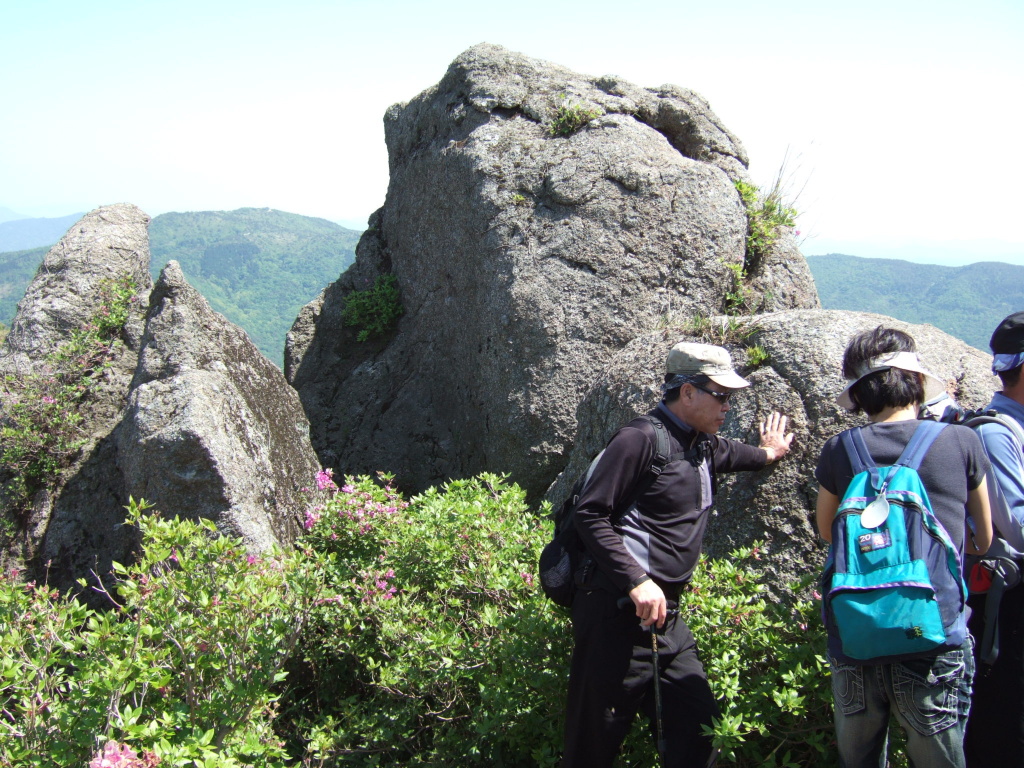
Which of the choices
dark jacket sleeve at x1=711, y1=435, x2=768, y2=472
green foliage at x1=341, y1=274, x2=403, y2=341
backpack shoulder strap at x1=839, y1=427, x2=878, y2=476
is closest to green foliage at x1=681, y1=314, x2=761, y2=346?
dark jacket sleeve at x1=711, y1=435, x2=768, y2=472

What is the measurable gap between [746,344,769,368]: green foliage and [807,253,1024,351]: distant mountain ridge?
45450 millimetres

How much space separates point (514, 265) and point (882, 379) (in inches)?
214

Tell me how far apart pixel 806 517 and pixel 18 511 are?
7.47m

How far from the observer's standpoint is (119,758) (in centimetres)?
318

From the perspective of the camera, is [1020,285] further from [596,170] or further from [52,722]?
[52,722]

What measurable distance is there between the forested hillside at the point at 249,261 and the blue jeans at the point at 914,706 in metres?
71.0

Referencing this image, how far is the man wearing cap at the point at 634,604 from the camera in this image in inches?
141

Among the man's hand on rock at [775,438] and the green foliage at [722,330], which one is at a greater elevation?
the green foliage at [722,330]

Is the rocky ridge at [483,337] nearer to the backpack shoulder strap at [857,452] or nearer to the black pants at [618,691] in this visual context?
the black pants at [618,691]

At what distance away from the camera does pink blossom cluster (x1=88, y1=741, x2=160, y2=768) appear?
313 centimetres

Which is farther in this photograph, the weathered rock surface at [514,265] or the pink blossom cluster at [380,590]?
the weathered rock surface at [514,265]

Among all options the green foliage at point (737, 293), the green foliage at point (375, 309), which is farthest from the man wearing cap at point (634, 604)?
the green foliage at point (375, 309)

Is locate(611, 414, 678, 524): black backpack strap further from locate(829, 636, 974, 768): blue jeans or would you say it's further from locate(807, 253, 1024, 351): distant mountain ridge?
locate(807, 253, 1024, 351): distant mountain ridge

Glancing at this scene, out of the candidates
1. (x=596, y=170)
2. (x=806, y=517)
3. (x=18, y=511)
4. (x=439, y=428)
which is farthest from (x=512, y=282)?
(x=18, y=511)
